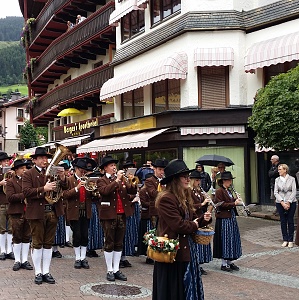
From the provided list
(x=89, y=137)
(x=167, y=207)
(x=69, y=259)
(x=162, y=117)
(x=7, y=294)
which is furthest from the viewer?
(x=89, y=137)

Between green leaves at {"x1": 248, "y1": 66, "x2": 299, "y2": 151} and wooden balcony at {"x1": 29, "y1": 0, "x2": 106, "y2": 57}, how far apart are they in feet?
62.6

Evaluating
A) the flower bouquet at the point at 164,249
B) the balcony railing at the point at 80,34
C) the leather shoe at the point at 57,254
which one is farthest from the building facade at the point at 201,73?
the flower bouquet at the point at 164,249

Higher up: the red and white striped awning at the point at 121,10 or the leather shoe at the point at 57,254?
the red and white striped awning at the point at 121,10

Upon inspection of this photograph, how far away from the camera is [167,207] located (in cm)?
571

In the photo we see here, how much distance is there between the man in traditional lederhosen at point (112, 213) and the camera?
8.99 metres

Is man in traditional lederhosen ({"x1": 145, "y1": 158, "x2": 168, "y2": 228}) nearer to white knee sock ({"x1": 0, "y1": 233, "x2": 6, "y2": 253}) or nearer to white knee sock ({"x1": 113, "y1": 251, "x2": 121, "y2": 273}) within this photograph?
white knee sock ({"x1": 113, "y1": 251, "x2": 121, "y2": 273})

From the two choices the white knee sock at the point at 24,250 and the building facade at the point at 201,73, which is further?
the building facade at the point at 201,73

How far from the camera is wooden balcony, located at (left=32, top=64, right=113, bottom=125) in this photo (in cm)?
2812

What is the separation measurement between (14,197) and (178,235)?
4.95 metres

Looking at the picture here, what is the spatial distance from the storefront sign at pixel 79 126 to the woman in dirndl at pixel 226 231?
739 inches

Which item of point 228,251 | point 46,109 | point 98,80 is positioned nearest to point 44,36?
point 46,109

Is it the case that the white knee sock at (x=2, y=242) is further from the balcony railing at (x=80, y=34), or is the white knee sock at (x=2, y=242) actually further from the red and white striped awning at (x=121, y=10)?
the balcony railing at (x=80, y=34)

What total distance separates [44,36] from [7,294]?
114 ft

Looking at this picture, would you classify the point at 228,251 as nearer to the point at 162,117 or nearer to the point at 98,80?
the point at 162,117
